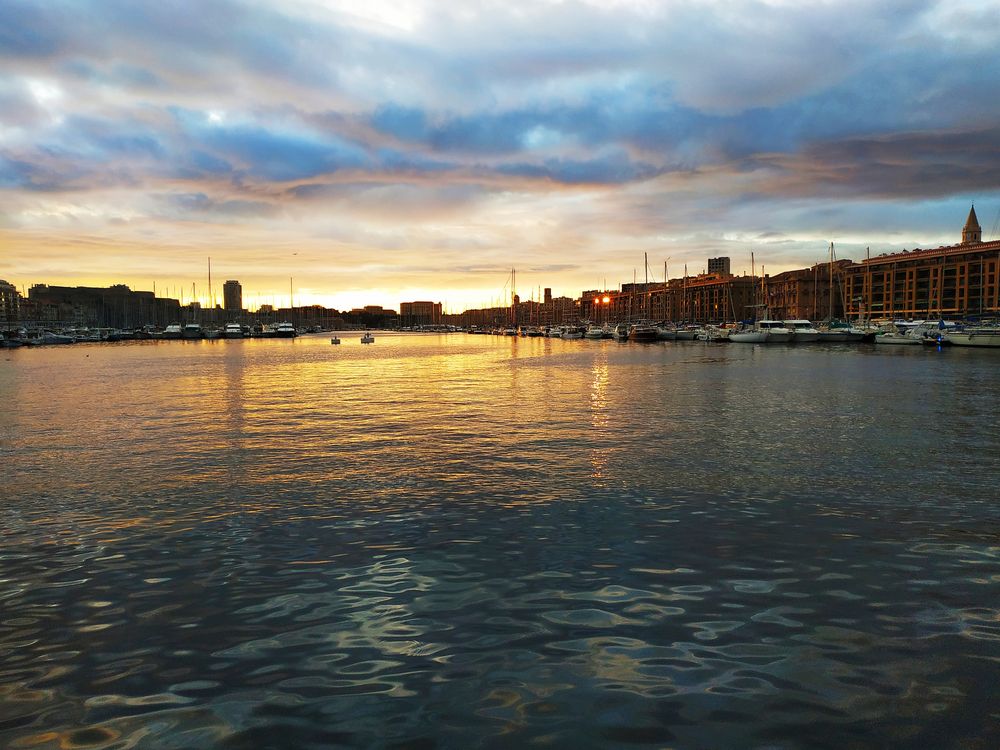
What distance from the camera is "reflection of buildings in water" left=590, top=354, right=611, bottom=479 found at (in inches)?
664

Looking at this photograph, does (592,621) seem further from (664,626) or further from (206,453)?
(206,453)

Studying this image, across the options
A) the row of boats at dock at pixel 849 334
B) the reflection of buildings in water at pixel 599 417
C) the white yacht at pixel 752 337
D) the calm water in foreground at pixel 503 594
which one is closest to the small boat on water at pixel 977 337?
the row of boats at dock at pixel 849 334

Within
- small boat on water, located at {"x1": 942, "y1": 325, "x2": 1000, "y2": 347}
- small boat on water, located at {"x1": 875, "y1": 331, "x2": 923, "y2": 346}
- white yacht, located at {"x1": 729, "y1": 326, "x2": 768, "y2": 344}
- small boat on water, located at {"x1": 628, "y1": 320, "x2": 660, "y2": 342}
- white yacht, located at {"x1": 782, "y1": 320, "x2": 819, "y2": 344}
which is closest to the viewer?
small boat on water, located at {"x1": 942, "y1": 325, "x2": 1000, "y2": 347}

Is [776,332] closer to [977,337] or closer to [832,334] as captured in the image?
[832,334]

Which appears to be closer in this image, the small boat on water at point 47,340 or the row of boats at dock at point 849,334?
the row of boats at dock at point 849,334

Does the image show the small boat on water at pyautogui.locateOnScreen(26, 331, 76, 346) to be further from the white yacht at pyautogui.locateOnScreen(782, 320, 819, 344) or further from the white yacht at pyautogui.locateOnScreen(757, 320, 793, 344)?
the white yacht at pyautogui.locateOnScreen(782, 320, 819, 344)

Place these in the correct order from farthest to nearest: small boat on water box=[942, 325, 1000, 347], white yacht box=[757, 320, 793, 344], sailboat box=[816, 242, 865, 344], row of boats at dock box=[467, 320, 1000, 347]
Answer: white yacht box=[757, 320, 793, 344] → sailboat box=[816, 242, 865, 344] → row of boats at dock box=[467, 320, 1000, 347] → small boat on water box=[942, 325, 1000, 347]

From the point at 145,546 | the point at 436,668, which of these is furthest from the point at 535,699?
the point at 145,546

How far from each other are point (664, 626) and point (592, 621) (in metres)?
0.86

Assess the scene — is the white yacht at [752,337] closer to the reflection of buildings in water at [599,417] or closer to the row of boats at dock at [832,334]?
the row of boats at dock at [832,334]

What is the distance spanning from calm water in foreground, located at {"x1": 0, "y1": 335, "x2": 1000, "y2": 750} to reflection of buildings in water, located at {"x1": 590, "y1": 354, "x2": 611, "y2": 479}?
9.4 inches

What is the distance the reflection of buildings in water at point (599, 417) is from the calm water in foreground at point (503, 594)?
24 cm

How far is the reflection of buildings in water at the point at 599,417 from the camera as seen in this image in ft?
55.3

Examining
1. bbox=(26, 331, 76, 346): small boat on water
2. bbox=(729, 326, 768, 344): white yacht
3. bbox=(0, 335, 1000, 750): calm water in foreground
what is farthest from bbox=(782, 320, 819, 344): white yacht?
bbox=(26, 331, 76, 346): small boat on water
